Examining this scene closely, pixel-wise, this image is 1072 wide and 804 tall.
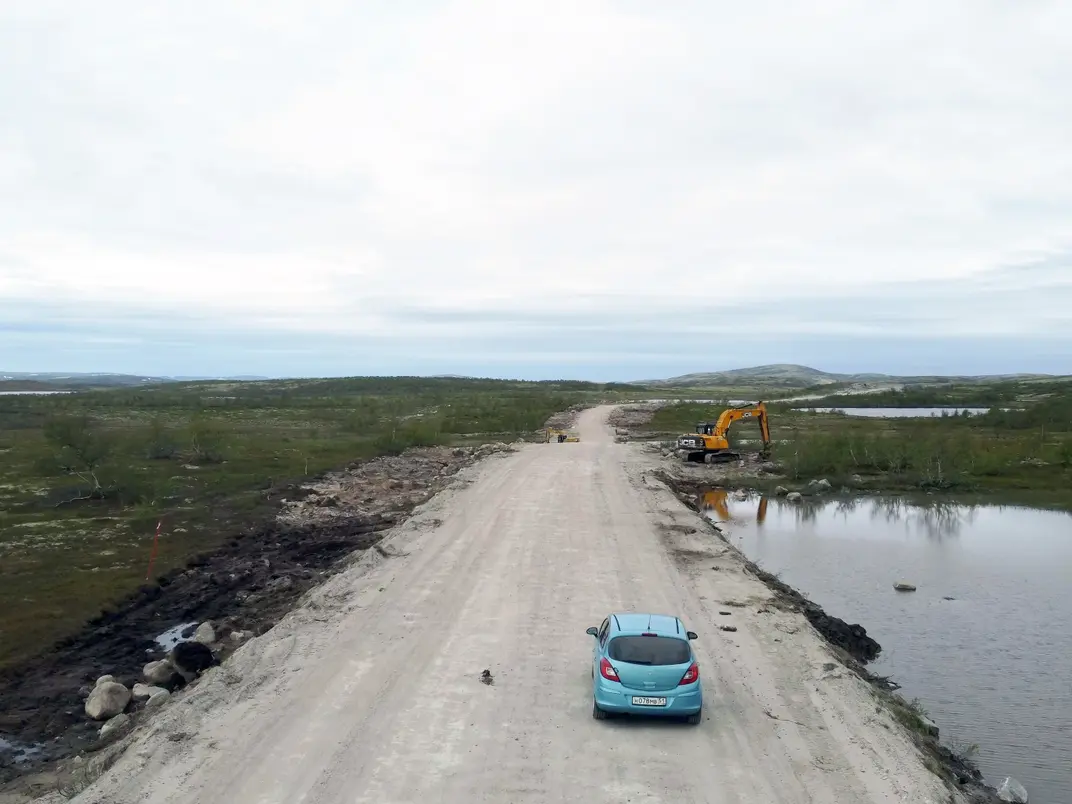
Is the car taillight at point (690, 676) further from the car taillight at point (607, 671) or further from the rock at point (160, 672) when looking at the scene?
the rock at point (160, 672)

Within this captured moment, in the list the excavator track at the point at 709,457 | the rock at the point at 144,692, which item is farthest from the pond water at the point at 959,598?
the rock at the point at 144,692

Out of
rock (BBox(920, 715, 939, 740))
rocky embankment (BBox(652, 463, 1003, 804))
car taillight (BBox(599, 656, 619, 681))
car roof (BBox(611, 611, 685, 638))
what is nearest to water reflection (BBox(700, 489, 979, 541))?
rocky embankment (BBox(652, 463, 1003, 804))

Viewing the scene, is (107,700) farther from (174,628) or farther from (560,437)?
(560,437)

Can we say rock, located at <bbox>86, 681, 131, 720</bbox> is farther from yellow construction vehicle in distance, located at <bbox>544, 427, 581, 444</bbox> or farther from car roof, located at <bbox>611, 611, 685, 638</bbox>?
yellow construction vehicle in distance, located at <bbox>544, 427, 581, 444</bbox>

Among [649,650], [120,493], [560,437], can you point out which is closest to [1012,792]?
[649,650]

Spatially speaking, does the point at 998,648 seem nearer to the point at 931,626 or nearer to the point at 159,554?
the point at 931,626
